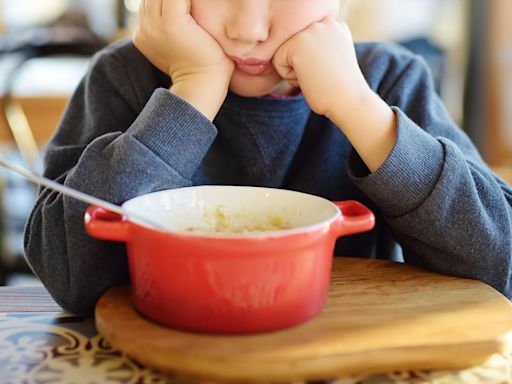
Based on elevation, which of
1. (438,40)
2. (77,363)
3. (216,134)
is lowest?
(438,40)

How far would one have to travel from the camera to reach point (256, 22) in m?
0.73

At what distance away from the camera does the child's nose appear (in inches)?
28.5

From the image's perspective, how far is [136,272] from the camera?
609 mm

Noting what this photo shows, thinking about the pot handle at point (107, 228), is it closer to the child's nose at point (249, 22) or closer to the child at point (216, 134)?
the child at point (216, 134)

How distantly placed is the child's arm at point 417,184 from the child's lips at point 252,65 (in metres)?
0.02

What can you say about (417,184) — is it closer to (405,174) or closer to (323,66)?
(405,174)

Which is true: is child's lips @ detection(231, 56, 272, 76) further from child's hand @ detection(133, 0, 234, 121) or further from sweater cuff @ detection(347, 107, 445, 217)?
sweater cuff @ detection(347, 107, 445, 217)

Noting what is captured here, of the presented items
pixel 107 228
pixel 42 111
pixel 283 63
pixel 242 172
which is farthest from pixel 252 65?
pixel 42 111

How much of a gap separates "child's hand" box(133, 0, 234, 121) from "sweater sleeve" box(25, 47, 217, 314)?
0.04m

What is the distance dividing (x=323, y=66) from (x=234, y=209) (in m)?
0.17

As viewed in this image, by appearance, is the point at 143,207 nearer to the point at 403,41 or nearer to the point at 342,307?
the point at 342,307

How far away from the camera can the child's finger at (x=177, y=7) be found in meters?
0.77

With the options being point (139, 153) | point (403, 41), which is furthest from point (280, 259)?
point (403, 41)

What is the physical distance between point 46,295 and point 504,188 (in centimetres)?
51
